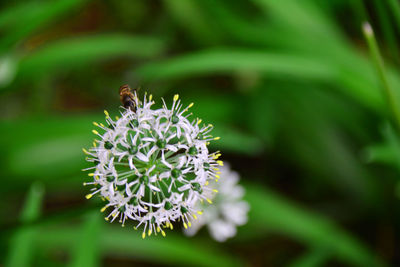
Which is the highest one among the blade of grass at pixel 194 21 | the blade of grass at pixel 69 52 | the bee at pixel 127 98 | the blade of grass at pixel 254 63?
the blade of grass at pixel 194 21

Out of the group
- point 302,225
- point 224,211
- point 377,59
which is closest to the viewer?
point 377,59

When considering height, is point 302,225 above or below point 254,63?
below

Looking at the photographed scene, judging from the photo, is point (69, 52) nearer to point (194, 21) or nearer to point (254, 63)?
point (194, 21)

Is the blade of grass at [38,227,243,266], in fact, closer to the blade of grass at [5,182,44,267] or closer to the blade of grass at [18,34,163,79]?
the blade of grass at [5,182,44,267]

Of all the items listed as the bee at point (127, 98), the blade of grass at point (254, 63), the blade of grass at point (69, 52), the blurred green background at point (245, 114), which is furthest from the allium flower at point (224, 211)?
the blade of grass at point (69, 52)

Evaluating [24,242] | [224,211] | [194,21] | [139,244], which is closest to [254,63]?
[224,211]

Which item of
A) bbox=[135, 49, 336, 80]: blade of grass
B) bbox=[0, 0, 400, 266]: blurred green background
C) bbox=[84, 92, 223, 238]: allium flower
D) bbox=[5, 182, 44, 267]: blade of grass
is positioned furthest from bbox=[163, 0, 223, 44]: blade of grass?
bbox=[84, 92, 223, 238]: allium flower

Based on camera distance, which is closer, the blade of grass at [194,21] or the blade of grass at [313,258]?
the blade of grass at [313,258]

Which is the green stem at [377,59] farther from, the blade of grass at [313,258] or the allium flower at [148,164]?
the blade of grass at [313,258]

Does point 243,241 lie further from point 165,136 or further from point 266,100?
point 165,136
